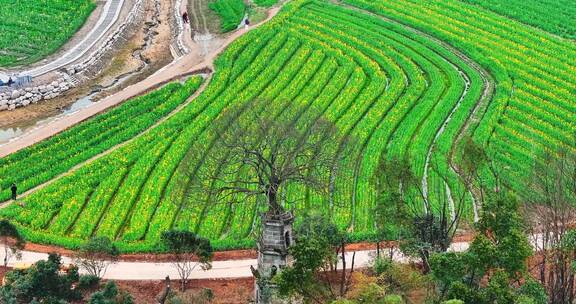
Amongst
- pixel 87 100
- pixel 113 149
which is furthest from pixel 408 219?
pixel 87 100

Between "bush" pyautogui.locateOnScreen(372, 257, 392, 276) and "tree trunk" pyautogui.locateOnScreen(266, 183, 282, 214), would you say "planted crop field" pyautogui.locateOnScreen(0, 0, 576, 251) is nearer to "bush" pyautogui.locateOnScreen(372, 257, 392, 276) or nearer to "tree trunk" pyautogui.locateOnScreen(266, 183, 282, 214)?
"tree trunk" pyautogui.locateOnScreen(266, 183, 282, 214)

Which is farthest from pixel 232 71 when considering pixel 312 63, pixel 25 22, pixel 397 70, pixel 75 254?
pixel 75 254

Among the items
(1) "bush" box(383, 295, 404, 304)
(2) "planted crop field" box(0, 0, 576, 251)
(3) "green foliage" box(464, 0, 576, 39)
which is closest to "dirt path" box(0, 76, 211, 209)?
(2) "planted crop field" box(0, 0, 576, 251)

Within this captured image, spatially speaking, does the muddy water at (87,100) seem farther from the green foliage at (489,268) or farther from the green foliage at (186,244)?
the green foliage at (489,268)

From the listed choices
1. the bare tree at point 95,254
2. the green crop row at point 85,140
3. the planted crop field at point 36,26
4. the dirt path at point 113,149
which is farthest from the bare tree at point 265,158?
the planted crop field at point 36,26

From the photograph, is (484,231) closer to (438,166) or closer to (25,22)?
(438,166)

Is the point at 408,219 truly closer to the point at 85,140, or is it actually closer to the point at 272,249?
the point at 272,249
